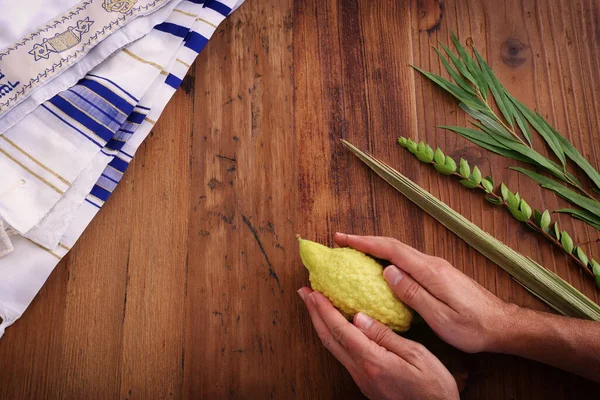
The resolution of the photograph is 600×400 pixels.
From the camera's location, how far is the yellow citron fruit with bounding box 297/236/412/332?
3.61 ft

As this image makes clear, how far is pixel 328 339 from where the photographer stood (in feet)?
3.92

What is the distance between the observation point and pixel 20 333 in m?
1.33

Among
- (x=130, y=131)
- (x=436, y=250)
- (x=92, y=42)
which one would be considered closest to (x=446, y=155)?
(x=436, y=250)

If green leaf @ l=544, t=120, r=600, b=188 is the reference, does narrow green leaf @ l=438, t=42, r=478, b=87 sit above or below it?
above

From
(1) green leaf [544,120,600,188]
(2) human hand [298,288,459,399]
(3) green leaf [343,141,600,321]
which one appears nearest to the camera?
(2) human hand [298,288,459,399]

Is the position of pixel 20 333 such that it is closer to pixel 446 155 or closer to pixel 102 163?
pixel 102 163

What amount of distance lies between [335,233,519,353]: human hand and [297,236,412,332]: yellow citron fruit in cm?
4

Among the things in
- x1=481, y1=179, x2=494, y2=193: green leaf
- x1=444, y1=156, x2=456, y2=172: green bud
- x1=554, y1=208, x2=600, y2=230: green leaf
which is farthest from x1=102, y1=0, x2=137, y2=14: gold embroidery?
x1=554, y1=208, x2=600, y2=230: green leaf

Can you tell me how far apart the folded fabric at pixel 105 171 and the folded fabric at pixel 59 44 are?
8 cm

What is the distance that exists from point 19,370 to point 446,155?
4.59 ft

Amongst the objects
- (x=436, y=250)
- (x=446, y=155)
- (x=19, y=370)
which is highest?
(x=446, y=155)

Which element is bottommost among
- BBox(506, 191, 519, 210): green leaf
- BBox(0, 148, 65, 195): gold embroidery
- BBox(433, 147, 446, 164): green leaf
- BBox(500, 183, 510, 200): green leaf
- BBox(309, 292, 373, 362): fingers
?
BBox(309, 292, 373, 362): fingers

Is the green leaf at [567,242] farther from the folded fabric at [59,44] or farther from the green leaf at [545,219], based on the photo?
the folded fabric at [59,44]

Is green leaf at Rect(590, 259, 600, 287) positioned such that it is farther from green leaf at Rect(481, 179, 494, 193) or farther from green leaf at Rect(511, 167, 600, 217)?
green leaf at Rect(481, 179, 494, 193)
